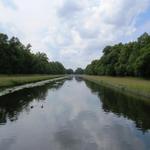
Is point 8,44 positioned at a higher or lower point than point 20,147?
higher

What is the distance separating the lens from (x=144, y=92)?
37.3 metres

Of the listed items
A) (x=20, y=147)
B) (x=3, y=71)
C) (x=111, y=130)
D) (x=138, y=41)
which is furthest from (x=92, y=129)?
(x=3, y=71)

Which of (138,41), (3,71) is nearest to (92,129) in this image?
(138,41)

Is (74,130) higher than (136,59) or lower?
lower

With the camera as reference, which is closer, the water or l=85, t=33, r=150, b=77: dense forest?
the water

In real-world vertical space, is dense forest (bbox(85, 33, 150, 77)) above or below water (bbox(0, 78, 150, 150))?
above

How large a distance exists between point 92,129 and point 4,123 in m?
6.17

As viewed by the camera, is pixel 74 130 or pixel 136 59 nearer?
pixel 74 130

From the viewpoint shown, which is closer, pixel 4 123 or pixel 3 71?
pixel 4 123

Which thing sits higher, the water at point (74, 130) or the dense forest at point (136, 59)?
the dense forest at point (136, 59)

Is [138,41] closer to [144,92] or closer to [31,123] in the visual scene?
[144,92]

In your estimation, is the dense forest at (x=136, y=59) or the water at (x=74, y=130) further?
the dense forest at (x=136, y=59)

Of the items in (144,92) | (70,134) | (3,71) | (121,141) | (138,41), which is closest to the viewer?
(121,141)

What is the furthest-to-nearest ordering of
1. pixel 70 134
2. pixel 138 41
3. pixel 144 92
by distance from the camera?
pixel 138 41
pixel 144 92
pixel 70 134
